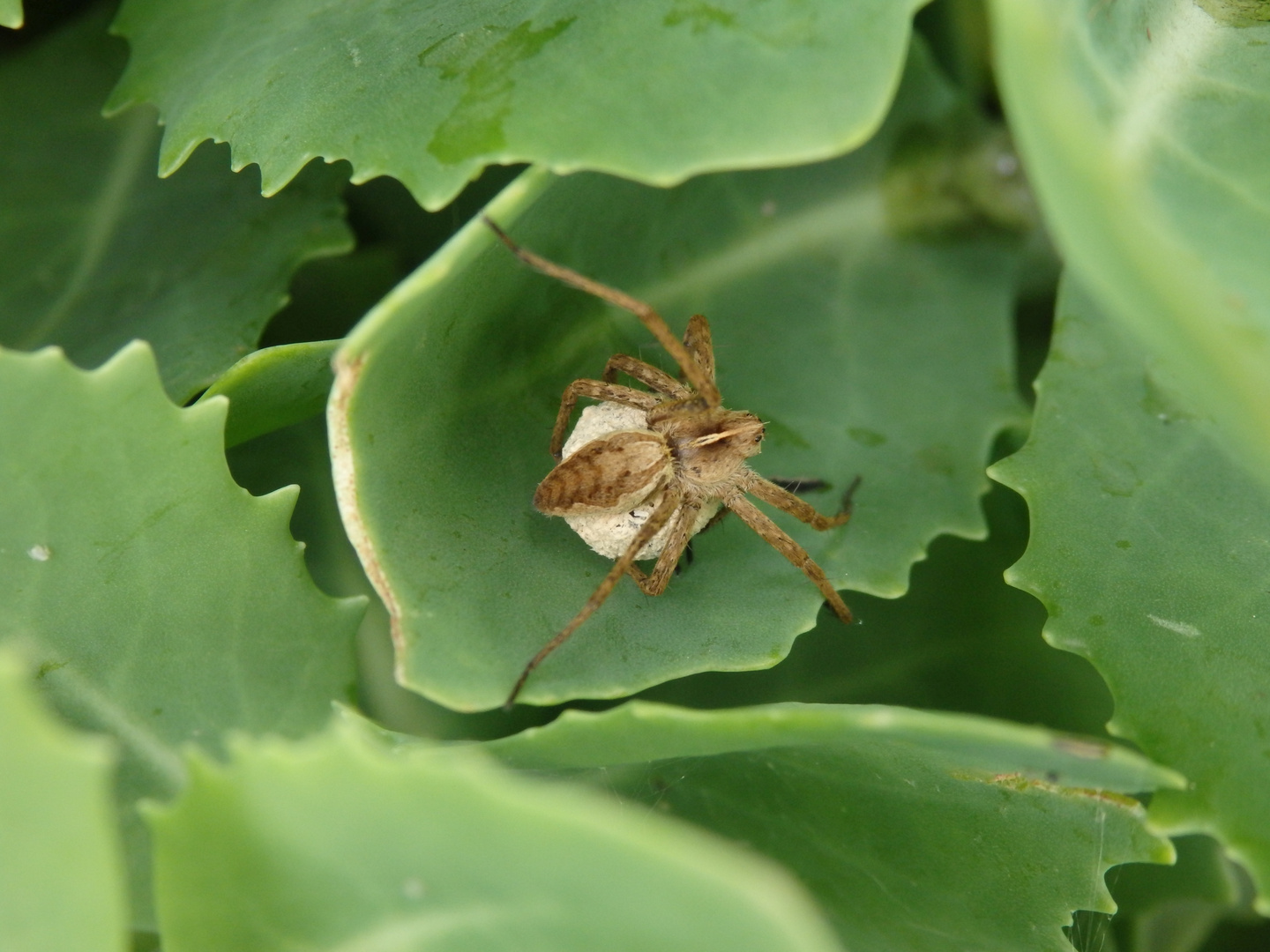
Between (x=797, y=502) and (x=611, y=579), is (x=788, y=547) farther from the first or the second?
(x=611, y=579)

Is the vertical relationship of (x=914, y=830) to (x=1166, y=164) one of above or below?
below

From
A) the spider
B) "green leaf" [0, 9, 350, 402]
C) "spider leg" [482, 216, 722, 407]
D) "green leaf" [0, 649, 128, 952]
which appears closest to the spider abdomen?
the spider

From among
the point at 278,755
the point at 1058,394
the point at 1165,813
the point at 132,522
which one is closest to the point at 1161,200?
the point at 1058,394

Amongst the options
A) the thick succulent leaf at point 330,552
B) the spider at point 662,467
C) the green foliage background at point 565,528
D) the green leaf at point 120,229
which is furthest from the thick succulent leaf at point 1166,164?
the green leaf at point 120,229

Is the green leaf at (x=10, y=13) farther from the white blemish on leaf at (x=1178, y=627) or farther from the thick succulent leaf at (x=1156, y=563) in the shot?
the white blemish on leaf at (x=1178, y=627)

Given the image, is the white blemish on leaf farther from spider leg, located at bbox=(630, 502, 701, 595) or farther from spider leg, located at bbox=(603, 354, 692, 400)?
spider leg, located at bbox=(603, 354, 692, 400)

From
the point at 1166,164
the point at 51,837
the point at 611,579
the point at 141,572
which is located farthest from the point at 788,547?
the point at 51,837

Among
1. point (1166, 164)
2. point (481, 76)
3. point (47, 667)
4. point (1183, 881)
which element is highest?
point (481, 76)

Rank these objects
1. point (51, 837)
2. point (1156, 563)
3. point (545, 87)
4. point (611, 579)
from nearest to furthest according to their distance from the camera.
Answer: point (51, 837) < point (545, 87) < point (1156, 563) < point (611, 579)
